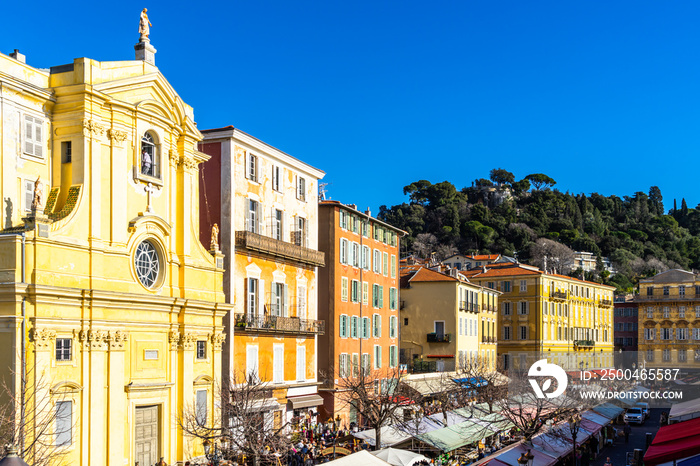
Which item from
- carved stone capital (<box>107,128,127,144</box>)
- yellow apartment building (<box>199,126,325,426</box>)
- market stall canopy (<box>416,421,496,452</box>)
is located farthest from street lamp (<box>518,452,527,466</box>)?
carved stone capital (<box>107,128,127,144</box>)

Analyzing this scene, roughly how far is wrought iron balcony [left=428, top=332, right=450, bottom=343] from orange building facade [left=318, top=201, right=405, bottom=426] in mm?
9123

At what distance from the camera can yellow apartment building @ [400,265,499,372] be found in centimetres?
6900

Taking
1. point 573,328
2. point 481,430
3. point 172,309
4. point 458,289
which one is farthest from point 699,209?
point 172,309

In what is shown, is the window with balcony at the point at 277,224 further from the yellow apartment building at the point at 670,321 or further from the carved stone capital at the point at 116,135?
the yellow apartment building at the point at 670,321

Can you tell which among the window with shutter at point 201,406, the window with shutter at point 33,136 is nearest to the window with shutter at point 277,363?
the window with shutter at point 201,406

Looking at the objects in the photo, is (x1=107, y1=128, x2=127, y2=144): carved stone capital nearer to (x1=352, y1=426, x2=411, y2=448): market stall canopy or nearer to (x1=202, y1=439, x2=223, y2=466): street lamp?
(x1=202, y1=439, x2=223, y2=466): street lamp

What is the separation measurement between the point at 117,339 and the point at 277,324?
12853 millimetres

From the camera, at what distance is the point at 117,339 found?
30.8 metres

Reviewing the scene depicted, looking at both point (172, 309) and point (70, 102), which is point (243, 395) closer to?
point (172, 309)

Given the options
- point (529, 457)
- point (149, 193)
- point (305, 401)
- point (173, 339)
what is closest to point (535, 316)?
point (305, 401)

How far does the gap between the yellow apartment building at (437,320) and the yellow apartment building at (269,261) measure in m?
22.2

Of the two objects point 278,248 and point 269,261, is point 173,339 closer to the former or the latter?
point 269,261

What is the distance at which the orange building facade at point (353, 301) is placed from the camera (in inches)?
1959

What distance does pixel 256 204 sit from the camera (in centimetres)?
4250
